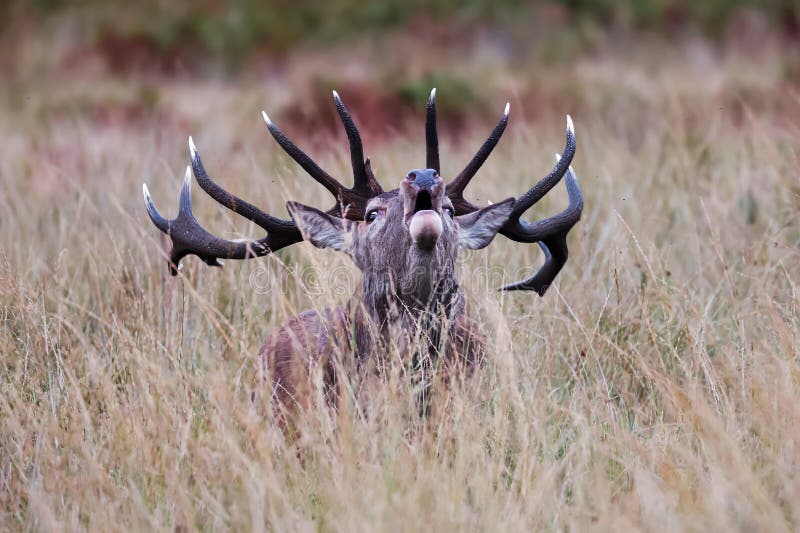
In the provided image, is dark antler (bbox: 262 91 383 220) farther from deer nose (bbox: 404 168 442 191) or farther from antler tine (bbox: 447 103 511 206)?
deer nose (bbox: 404 168 442 191)

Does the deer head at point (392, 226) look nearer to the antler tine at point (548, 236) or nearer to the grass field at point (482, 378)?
the antler tine at point (548, 236)

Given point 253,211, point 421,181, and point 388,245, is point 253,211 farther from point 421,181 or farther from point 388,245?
point 421,181

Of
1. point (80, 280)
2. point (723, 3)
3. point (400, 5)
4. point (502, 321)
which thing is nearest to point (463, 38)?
point (400, 5)

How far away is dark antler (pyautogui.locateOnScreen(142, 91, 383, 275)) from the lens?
5.05 m

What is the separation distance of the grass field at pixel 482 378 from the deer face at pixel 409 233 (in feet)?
0.74

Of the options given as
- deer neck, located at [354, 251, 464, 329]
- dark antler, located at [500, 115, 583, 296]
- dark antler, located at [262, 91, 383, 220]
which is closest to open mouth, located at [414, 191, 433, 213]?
deer neck, located at [354, 251, 464, 329]

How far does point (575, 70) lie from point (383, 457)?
11317mm

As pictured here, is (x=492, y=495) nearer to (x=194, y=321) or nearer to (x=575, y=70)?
(x=194, y=321)

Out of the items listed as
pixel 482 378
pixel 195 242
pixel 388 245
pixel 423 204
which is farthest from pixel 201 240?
pixel 482 378

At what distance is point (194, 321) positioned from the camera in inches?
226

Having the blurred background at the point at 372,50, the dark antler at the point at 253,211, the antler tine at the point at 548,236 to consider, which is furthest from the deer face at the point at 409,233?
the blurred background at the point at 372,50

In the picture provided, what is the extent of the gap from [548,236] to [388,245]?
86 cm

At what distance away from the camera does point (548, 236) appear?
5258 millimetres

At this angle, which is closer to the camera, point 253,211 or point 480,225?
point 480,225
